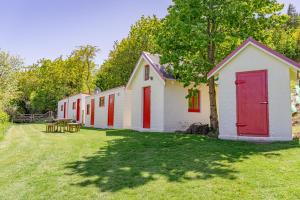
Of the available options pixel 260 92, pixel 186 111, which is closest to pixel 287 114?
pixel 260 92

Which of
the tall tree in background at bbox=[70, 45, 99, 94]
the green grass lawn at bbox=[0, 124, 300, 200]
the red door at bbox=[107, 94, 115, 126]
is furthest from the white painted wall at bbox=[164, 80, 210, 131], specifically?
the tall tree in background at bbox=[70, 45, 99, 94]

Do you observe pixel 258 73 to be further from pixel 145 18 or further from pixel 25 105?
pixel 25 105

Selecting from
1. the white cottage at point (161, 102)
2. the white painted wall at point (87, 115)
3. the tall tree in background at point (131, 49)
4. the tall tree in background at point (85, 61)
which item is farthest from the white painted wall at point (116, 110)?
the tall tree in background at point (85, 61)

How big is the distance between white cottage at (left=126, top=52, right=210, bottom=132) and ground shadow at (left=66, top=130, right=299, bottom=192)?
730 cm

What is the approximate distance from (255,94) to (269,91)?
0.53m

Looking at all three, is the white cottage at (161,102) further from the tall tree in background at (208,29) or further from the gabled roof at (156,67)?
the tall tree in background at (208,29)

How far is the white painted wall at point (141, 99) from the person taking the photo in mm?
16000

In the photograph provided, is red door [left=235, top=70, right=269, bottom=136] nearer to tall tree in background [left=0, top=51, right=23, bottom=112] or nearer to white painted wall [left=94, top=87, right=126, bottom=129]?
white painted wall [left=94, top=87, right=126, bottom=129]

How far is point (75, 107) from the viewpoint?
102ft

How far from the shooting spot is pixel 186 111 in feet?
54.6

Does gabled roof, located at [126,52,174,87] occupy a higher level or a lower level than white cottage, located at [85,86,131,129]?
higher

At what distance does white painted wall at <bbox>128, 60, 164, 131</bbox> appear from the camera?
630 inches

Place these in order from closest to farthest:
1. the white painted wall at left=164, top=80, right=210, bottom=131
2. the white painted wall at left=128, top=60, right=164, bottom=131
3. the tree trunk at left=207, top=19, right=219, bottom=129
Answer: the tree trunk at left=207, top=19, right=219, bottom=129 < the white painted wall at left=164, top=80, right=210, bottom=131 < the white painted wall at left=128, top=60, right=164, bottom=131

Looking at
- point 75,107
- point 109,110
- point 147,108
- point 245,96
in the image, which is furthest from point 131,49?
point 245,96
